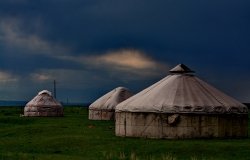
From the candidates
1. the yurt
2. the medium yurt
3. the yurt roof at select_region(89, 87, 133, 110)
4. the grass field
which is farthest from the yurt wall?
the medium yurt

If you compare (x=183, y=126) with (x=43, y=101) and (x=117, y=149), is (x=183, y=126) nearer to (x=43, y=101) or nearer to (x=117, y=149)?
(x=117, y=149)

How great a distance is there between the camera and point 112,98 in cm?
4762

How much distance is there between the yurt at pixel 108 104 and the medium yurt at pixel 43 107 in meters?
5.40

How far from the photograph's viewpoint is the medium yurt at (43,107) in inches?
2055

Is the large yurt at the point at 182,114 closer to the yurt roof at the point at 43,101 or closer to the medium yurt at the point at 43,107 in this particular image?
the medium yurt at the point at 43,107

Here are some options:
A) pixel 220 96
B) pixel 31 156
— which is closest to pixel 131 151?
pixel 31 156

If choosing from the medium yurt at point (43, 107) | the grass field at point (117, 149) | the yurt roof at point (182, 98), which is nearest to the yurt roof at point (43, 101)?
the medium yurt at point (43, 107)

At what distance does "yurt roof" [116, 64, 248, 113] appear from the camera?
85.4 ft

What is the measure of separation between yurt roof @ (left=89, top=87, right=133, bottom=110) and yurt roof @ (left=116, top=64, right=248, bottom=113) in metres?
18.5

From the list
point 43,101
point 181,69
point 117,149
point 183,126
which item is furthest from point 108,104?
point 117,149

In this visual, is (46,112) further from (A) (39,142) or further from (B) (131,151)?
(B) (131,151)

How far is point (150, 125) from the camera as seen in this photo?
2636 cm

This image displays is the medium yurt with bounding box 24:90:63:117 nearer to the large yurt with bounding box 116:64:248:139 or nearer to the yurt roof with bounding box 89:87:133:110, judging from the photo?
the yurt roof with bounding box 89:87:133:110

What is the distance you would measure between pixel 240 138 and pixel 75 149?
25.7 feet
